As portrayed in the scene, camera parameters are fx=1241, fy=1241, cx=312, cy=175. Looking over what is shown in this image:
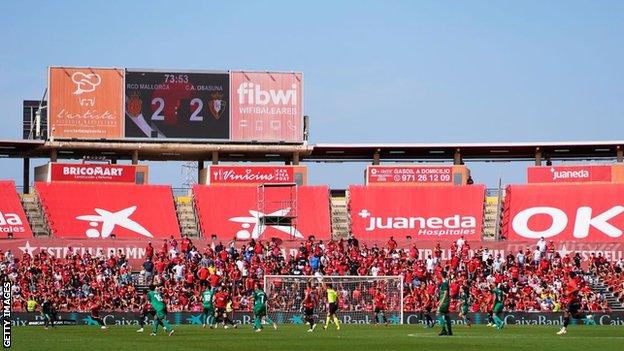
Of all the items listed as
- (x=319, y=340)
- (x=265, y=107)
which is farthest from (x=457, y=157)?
(x=319, y=340)

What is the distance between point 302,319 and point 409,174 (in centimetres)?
2083

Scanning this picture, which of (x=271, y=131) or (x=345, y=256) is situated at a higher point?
(x=271, y=131)

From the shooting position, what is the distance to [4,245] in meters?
62.7

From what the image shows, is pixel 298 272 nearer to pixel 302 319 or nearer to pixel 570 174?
pixel 302 319

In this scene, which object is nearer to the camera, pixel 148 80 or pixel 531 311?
pixel 531 311

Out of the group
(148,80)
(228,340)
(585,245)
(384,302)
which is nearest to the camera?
(228,340)

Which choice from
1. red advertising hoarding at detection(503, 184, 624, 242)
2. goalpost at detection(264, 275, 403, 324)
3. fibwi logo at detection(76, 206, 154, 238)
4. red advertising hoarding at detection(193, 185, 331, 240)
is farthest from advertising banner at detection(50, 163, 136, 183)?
red advertising hoarding at detection(503, 184, 624, 242)

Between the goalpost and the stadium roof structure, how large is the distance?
19934mm

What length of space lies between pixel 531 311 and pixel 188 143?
91.0 ft

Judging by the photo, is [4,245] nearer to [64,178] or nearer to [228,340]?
[64,178]

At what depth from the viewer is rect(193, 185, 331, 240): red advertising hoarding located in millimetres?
72188

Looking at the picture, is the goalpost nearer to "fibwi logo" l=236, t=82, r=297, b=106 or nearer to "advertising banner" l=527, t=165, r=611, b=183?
"advertising banner" l=527, t=165, r=611, b=183

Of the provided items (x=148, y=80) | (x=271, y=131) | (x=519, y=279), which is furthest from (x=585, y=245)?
(x=148, y=80)

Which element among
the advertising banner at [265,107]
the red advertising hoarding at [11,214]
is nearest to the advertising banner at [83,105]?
the red advertising hoarding at [11,214]
